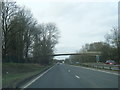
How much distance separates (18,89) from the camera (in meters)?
14.5

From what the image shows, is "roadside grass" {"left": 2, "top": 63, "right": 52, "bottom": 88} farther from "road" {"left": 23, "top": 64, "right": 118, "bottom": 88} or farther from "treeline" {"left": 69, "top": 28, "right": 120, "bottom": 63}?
"treeline" {"left": 69, "top": 28, "right": 120, "bottom": 63}

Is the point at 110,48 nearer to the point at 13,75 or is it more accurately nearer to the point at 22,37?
the point at 22,37

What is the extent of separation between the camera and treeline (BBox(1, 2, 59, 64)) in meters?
54.7

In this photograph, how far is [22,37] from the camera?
214 ft

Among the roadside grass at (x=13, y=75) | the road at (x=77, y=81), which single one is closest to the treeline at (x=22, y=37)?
the roadside grass at (x=13, y=75)

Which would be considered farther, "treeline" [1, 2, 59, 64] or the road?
"treeline" [1, 2, 59, 64]

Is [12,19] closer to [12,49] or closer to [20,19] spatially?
[20,19]

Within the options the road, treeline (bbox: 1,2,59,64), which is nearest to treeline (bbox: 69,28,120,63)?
treeline (bbox: 1,2,59,64)

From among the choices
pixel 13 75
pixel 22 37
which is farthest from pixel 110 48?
pixel 13 75

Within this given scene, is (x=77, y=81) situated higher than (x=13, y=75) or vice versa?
(x=77, y=81)

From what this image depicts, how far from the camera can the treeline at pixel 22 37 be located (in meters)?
54.7

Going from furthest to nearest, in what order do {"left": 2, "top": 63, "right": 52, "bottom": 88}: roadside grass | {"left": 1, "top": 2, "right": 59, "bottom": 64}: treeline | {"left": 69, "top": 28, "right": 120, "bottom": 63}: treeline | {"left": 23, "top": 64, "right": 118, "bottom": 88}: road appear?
1. {"left": 69, "top": 28, "right": 120, "bottom": 63}: treeline
2. {"left": 1, "top": 2, "right": 59, "bottom": 64}: treeline
3. {"left": 2, "top": 63, "right": 52, "bottom": 88}: roadside grass
4. {"left": 23, "top": 64, "right": 118, "bottom": 88}: road

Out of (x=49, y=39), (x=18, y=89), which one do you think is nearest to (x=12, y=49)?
(x=49, y=39)

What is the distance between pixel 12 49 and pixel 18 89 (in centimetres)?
4642
